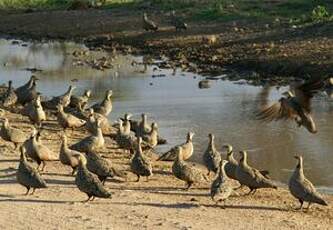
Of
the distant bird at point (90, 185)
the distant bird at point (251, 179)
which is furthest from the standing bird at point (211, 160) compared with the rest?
the distant bird at point (90, 185)

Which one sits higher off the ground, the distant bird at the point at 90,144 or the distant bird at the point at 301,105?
the distant bird at the point at 301,105

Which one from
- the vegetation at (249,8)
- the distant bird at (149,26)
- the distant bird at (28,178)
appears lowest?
the distant bird at (149,26)

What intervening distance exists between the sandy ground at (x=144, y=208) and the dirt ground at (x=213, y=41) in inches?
564

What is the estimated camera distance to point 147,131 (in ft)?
65.2

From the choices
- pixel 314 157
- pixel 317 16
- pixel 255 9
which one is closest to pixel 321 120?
pixel 314 157

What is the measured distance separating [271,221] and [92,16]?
41.0 m

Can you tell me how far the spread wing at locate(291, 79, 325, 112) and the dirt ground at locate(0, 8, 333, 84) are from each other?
45.9 feet

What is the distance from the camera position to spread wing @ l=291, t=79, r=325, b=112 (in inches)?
579

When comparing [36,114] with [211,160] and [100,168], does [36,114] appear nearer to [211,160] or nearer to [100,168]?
[211,160]

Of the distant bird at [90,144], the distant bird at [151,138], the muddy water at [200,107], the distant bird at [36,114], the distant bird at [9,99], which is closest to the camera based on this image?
the distant bird at [90,144]

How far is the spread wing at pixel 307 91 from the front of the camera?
14703 millimetres

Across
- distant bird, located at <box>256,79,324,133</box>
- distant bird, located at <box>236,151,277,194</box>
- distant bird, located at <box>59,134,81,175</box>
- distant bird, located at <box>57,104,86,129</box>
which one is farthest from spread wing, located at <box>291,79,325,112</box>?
distant bird, located at <box>57,104,86,129</box>

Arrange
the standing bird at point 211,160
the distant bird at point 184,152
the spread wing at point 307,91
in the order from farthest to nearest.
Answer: the distant bird at point 184,152 < the standing bird at point 211,160 < the spread wing at point 307,91

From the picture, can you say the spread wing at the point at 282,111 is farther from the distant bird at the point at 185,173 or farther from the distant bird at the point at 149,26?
the distant bird at the point at 149,26
